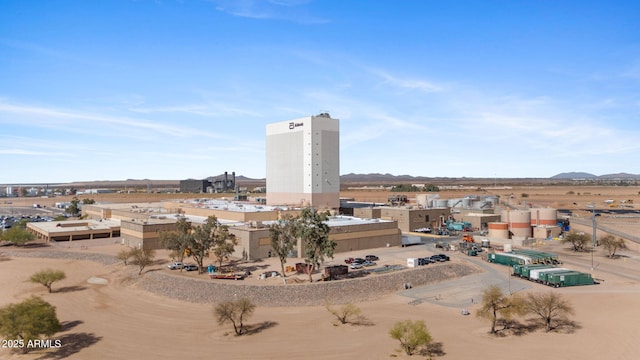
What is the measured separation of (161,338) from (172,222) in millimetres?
42598

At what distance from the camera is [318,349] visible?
35.9m

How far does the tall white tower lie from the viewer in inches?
4058

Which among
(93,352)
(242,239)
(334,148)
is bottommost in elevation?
(93,352)

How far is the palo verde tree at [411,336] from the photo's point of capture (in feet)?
111

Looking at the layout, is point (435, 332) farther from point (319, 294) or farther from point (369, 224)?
point (369, 224)

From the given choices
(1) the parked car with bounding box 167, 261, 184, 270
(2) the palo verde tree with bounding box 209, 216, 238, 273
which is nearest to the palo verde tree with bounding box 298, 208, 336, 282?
(2) the palo verde tree with bounding box 209, 216, 238, 273

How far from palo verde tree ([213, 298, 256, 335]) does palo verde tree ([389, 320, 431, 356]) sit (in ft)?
46.1

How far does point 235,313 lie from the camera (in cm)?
4012

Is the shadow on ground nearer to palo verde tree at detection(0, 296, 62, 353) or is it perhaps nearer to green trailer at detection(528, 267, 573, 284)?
palo verde tree at detection(0, 296, 62, 353)

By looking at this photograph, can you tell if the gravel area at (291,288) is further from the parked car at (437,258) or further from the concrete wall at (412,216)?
A: the concrete wall at (412,216)

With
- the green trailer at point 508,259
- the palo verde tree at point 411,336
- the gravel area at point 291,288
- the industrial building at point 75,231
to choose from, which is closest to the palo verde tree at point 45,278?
the gravel area at point 291,288

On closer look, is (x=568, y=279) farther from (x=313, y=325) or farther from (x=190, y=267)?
(x=190, y=267)

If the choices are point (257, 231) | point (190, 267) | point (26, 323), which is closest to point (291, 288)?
point (257, 231)

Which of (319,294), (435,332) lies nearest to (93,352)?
(319,294)
